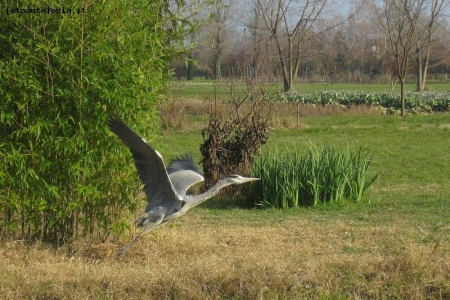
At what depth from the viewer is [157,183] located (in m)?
7.43

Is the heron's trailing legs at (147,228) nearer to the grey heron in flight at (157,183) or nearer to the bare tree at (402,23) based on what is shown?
the grey heron in flight at (157,183)

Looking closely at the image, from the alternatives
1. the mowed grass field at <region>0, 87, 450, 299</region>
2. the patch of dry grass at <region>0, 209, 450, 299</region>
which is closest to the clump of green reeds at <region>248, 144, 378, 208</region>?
the mowed grass field at <region>0, 87, 450, 299</region>

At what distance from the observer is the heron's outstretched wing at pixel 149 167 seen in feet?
22.9

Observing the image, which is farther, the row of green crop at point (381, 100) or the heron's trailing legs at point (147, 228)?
the row of green crop at point (381, 100)

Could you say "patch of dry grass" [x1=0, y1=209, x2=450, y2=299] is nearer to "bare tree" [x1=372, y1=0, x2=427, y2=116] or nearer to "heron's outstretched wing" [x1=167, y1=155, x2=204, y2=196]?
"heron's outstretched wing" [x1=167, y1=155, x2=204, y2=196]

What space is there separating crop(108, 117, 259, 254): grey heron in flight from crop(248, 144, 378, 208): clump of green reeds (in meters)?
3.70

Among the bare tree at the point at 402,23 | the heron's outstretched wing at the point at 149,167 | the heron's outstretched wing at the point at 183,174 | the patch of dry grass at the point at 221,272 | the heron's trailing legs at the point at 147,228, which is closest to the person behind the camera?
the patch of dry grass at the point at 221,272

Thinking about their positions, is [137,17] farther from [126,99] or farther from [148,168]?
[148,168]

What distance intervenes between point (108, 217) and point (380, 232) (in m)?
3.40

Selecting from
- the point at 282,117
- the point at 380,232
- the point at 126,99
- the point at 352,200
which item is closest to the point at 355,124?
the point at 282,117

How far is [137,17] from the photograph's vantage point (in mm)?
8344

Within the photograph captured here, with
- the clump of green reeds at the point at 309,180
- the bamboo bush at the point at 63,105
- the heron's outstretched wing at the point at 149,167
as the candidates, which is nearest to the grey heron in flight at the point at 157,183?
the heron's outstretched wing at the point at 149,167

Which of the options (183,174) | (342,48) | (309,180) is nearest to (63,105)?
(183,174)

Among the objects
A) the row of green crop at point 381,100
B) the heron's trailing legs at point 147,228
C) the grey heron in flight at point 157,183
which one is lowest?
the row of green crop at point 381,100
